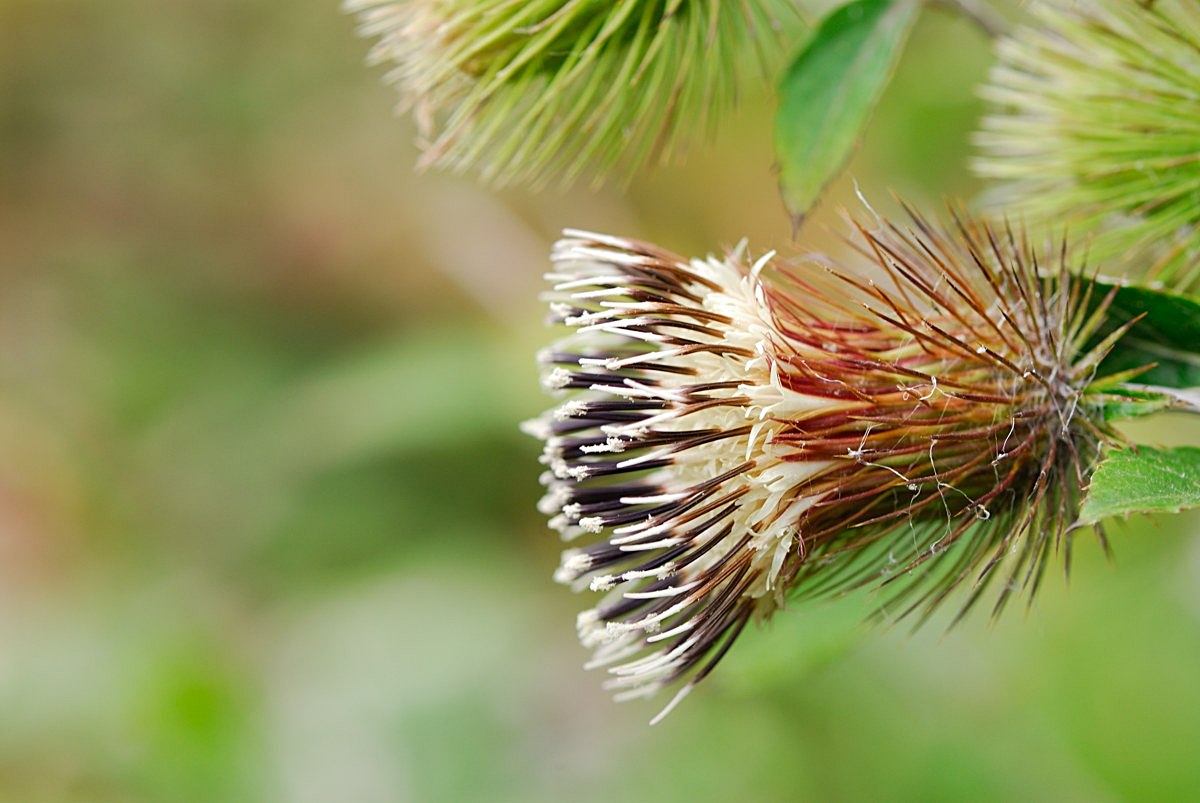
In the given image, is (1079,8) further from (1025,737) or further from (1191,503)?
(1025,737)

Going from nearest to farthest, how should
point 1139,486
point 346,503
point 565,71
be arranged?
point 1139,486 < point 565,71 < point 346,503

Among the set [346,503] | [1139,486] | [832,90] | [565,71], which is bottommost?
[1139,486]

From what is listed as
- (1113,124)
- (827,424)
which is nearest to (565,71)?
(827,424)

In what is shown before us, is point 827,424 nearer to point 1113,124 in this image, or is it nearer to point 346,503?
point 1113,124

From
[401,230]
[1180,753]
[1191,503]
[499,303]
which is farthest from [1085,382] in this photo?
[401,230]

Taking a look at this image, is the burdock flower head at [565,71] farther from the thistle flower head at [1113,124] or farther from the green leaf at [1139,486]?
the green leaf at [1139,486]

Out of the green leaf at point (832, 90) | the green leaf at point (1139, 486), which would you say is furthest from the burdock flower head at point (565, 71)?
the green leaf at point (1139, 486)

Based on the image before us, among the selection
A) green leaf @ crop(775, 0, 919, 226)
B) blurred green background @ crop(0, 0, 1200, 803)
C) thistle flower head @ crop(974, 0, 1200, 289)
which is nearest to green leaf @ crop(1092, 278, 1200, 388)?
thistle flower head @ crop(974, 0, 1200, 289)
